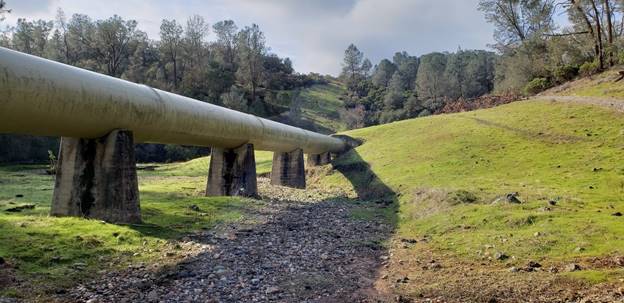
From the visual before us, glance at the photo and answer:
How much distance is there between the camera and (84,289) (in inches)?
320

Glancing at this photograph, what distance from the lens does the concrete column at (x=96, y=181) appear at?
548 inches

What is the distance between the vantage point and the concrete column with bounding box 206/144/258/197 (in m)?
23.7

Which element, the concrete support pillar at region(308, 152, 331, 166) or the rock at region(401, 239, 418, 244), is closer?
the rock at region(401, 239, 418, 244)

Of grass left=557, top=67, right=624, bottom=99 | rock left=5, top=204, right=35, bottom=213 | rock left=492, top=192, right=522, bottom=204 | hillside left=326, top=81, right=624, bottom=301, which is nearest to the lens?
hillside left=326, top=81, right=624, bottom=301

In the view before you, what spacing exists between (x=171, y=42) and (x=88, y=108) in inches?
3345

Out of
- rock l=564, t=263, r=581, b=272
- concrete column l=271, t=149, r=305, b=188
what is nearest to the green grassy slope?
concrete column l=271, t=149, r=305, b=188

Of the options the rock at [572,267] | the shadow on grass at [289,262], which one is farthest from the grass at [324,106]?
the rock at [572,267]

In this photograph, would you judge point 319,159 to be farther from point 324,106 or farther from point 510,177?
point 324,106

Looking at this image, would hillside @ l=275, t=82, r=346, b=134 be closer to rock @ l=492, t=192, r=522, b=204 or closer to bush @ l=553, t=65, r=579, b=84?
bush @ l=553, t=65, r=579, b=84

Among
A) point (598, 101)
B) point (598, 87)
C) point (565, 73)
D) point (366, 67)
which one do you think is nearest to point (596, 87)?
point (598, 87)

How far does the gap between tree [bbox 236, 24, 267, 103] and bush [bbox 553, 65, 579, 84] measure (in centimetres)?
5559

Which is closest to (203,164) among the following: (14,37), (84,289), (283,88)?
(84,289)

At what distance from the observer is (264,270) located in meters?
10.0

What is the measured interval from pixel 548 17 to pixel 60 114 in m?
51.2
